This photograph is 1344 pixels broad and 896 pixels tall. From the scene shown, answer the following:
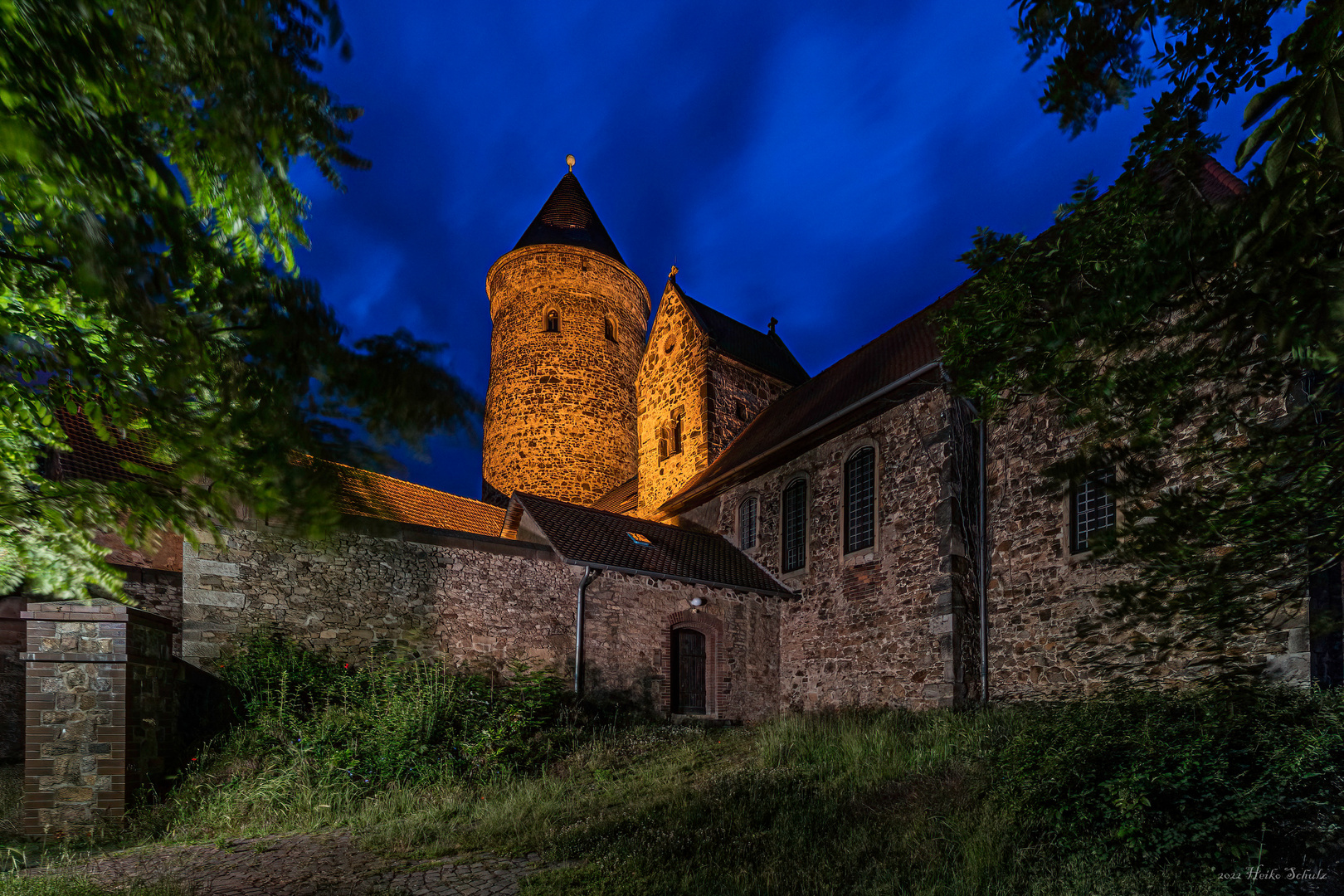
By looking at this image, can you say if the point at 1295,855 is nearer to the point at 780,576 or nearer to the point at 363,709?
the point at 363,709

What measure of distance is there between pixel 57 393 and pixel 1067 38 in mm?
5063

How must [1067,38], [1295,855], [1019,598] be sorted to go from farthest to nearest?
[1019,598] → [1295,855] → [1067,38]

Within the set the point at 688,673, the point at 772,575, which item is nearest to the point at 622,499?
the point at 772,575

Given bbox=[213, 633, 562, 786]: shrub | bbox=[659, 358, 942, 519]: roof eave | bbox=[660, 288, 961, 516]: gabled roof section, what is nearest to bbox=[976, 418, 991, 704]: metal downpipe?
bbox=[659, 358, 942, 519]: roof eave

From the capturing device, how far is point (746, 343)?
21703mm

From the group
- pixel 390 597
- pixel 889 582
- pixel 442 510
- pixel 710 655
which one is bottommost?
pixel 710 655

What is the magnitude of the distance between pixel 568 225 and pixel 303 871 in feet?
83.7

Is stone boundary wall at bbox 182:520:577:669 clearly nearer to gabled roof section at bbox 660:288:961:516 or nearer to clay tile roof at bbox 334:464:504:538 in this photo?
clay tile roof at bbox 334:464:504:538

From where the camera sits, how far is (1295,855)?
421cm

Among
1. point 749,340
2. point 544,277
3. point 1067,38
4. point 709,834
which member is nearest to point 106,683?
point 709,834

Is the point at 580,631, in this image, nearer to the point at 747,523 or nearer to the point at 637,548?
the point at 637,548

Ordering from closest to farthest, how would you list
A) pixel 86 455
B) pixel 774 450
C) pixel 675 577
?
pixel 86 455
pixel 675 577
pixel 774 450

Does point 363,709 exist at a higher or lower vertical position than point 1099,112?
lower

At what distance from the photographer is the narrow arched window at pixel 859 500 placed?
13641 mm
